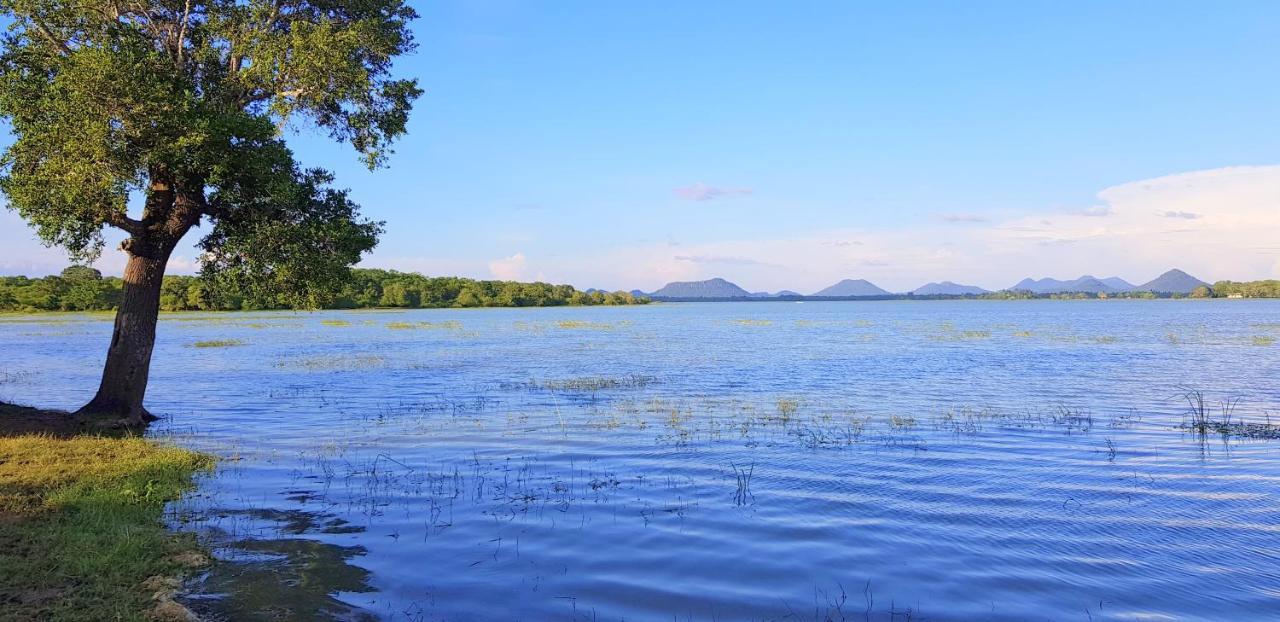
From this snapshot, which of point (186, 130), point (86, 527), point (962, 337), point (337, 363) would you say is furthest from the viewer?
point (962, 337)

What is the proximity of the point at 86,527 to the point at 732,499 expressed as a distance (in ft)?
33.7

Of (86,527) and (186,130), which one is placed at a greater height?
(186,130)

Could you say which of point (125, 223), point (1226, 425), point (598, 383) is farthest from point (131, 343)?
point (1226, 425)

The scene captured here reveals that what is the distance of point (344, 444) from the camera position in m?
19.9

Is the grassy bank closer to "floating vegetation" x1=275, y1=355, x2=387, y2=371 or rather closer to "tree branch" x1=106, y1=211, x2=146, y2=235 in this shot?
"tree branch" x1=106, y1=211, x2=146, y2=235

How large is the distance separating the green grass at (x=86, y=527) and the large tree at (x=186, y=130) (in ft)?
17.1

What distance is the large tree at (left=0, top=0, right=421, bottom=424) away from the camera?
1728 cm

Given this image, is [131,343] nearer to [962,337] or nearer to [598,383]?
[598,383]

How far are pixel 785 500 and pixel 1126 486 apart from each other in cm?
695

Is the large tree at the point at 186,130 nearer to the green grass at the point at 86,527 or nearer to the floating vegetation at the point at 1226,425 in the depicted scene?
the green grass at the point at 86,527

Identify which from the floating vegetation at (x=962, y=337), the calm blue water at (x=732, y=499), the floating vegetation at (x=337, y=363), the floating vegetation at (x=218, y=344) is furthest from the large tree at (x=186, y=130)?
the floating vegetation at (x=962, y=337)

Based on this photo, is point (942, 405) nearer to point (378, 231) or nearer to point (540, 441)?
point (540, 441)

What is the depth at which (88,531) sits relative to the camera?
10391 millimetres

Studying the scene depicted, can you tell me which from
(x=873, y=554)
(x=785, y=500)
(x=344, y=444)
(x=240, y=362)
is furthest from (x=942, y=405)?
(x=240, y=362)
